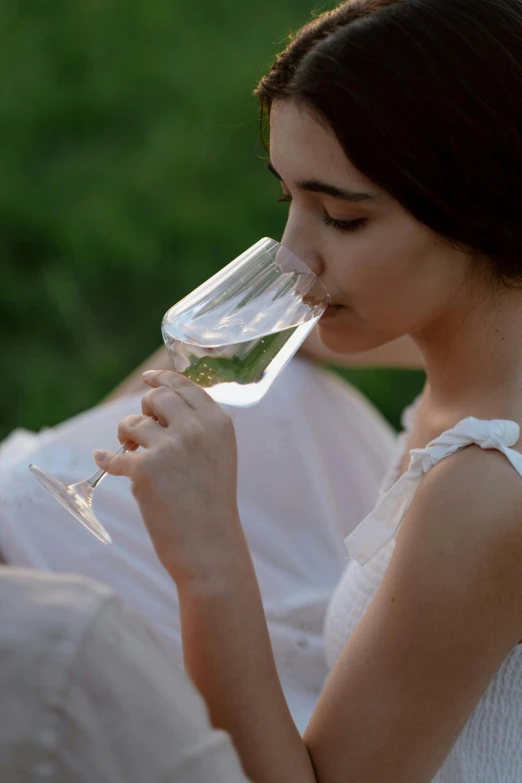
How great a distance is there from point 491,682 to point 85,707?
34.2 inches

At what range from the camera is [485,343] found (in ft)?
5.97

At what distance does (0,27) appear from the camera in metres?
5.64

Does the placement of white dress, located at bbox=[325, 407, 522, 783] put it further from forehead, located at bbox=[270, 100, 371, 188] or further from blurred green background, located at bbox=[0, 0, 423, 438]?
blurred green background, located at bbox=[0, 0, 423, 438]

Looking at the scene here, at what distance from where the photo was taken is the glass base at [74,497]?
1687 millimetres

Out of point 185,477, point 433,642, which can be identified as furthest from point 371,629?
point 185,477

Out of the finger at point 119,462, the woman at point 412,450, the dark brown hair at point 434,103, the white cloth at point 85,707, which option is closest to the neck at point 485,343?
the woman at point 412,450

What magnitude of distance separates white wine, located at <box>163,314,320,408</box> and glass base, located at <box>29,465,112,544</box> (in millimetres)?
287

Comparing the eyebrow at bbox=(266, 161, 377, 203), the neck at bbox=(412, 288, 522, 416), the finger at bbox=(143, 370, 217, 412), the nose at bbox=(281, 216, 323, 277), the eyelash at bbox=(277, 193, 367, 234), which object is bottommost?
the neck at bbox=(412, 288, 522, 416)

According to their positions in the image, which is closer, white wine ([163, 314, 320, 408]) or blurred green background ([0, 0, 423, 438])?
white wine ([163, 314, 320, 408])

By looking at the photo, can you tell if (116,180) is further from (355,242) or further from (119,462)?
(119,462)

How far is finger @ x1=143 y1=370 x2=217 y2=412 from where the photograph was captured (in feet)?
5.11

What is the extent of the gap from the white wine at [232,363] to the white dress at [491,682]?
0.28 m

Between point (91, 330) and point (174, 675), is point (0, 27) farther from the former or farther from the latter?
point (174, 675)

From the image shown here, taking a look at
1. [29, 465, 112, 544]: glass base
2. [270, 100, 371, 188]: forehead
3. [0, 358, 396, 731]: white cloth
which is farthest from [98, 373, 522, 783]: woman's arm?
[0, 358, 396, 731]: white cloth
